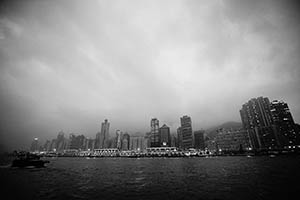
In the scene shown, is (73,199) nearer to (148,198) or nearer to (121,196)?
(121,196)

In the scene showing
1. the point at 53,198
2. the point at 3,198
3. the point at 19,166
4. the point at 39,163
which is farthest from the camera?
the point at 39,163

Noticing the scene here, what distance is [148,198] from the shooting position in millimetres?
26031

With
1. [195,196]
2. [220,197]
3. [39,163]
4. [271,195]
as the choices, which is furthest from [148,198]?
[39,163]

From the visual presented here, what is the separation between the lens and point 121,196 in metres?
27.2

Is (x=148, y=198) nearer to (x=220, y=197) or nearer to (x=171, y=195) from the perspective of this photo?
(x=171, y=195)

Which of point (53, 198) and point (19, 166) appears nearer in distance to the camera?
point (53, 198)

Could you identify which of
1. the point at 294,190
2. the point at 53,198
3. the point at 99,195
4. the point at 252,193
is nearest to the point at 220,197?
the point at 252,193

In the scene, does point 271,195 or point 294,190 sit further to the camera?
point 294,190

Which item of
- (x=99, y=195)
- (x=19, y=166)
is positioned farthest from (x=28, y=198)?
(x=19, y=166)

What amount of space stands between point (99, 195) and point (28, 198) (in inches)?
459

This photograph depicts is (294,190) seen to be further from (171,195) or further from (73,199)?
(73,199)

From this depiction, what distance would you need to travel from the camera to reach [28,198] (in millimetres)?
25672

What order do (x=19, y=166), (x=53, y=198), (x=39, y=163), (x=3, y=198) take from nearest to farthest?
(x=3, y=198) → (x=53, y=198) → (x=19, y=166) → (x=39, y=163)

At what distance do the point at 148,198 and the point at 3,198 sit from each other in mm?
23785
